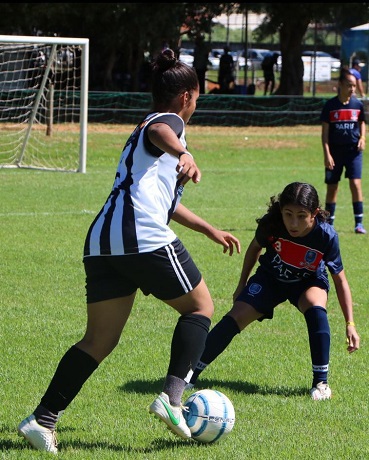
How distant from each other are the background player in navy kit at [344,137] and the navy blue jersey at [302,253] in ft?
20.0

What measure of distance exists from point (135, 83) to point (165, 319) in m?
24.2

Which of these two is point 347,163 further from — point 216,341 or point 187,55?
point 187,55

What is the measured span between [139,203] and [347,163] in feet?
26.1

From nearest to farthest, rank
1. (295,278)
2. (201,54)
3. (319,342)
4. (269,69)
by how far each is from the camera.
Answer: (319,342)
(295,278)
(201,54)
(269,69)

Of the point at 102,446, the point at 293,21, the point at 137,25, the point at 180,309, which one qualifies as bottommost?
the point at 102,446

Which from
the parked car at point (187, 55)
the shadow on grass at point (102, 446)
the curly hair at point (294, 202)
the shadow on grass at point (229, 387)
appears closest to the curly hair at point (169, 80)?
the curly hair at point (294, 202)

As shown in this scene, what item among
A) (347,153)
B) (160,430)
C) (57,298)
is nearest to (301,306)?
→ (160,430)

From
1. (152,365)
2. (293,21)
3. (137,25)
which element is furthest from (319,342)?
(293,21)

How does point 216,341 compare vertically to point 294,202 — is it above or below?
below

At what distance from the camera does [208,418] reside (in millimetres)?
4262

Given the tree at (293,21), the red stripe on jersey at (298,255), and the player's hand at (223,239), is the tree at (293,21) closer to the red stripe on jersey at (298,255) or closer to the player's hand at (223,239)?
the red stripe on jersey at (298,255)

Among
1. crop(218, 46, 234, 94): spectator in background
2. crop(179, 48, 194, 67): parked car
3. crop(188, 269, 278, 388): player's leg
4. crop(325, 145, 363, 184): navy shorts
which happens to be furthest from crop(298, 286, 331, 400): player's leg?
crop(179, 48, 194, 67): parked car

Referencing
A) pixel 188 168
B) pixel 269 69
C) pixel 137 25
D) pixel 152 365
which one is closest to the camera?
pixel 188 168

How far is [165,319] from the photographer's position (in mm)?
6926
